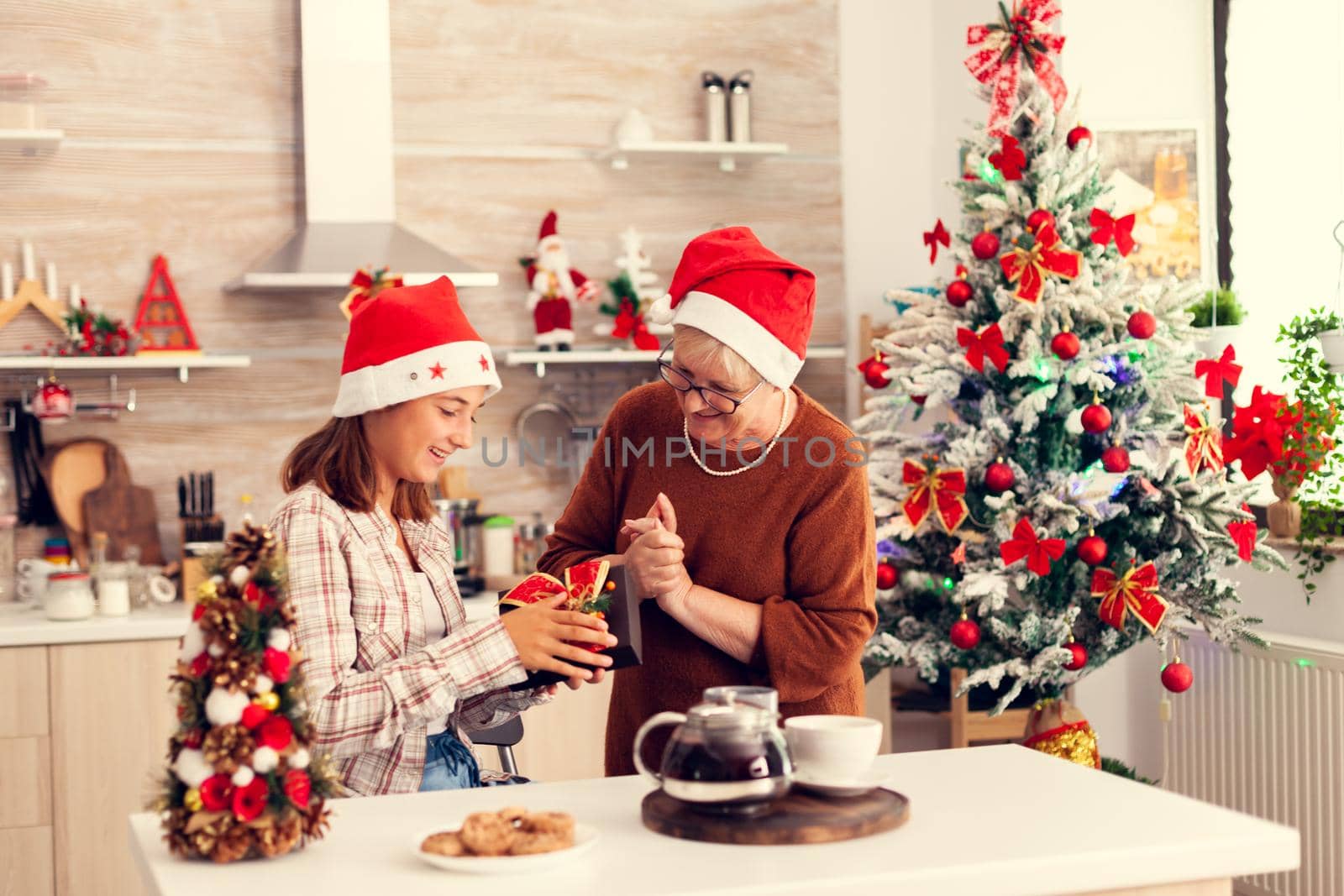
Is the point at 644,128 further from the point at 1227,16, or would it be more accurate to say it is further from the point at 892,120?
the point at 1227,16

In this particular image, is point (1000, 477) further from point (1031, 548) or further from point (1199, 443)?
point (1199, 443)

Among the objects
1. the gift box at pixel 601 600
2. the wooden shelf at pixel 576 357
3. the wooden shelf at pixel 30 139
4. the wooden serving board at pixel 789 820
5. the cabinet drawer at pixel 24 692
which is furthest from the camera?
the wooden shelf at pixel 576 357

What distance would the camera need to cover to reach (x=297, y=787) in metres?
1.47

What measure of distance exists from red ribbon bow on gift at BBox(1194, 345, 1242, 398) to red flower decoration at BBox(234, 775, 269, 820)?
96.3 inches

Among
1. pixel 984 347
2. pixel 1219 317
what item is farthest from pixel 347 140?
pixel 1219 317

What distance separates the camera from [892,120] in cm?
475

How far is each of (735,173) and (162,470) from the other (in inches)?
78.9

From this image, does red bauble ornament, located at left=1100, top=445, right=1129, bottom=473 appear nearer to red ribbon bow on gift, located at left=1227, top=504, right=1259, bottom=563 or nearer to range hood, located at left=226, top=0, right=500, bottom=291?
red ribbon bow on gift, located at left=1227, top=504, right=1259, bottom=563

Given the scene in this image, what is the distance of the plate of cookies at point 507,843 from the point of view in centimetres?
141

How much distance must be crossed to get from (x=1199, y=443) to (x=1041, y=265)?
0.55m

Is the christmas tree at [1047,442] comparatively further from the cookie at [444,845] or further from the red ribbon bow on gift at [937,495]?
the cookie at [444,845]

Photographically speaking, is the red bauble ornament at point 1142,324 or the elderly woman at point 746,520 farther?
the red bauble ornament at point 1142,324

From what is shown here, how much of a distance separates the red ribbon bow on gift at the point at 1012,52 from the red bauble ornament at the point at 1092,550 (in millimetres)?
965

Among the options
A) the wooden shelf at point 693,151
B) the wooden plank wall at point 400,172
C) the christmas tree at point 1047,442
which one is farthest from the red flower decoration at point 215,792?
the wooden shelf at point 693,151
